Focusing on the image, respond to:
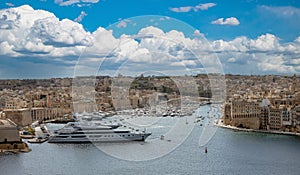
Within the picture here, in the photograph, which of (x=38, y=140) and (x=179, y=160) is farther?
(x=38, y=140)

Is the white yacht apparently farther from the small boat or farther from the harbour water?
the harbour water

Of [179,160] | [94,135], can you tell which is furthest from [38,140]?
[179,160]

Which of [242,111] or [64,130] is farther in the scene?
[242,111]

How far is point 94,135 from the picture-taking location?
11414mm

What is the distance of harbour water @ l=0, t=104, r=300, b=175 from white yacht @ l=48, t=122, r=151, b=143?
1.55 ft

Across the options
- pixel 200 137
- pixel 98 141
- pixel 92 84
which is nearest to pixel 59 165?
pixel 98 141

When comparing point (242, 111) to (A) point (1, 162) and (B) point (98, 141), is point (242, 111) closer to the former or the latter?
(B) point (98, 141)

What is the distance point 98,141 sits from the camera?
11.3m

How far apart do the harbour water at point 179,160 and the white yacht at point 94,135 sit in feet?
1.55

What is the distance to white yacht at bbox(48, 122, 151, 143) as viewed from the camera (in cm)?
1135

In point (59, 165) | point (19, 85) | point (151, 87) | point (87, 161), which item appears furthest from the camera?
point (19, 85)

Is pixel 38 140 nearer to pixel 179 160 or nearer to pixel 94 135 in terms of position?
pixel 94 135

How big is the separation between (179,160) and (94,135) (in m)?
3.76

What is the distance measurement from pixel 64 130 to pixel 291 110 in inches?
252
